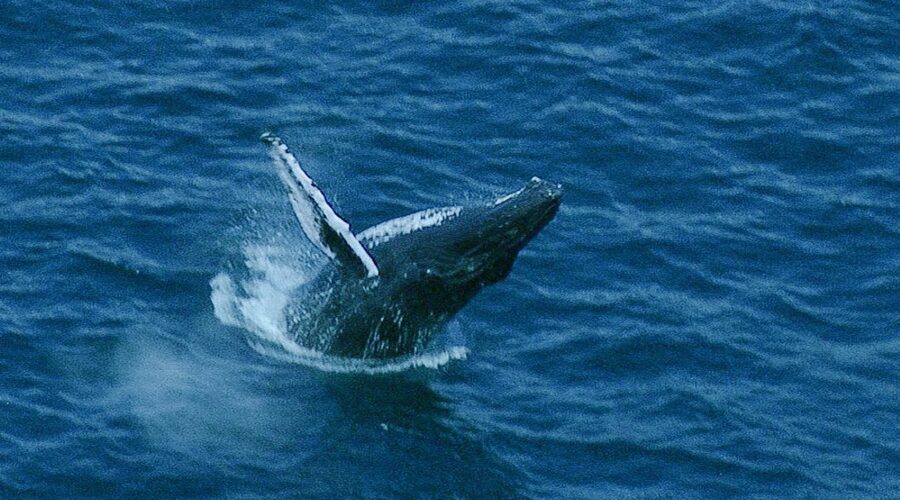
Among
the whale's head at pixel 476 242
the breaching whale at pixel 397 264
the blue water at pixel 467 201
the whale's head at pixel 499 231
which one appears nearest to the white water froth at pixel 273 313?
the blue water at pixel 467 201

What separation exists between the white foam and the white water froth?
1.78 m

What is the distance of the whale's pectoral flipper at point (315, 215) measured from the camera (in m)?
36.0

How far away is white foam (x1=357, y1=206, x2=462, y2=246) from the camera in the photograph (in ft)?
125

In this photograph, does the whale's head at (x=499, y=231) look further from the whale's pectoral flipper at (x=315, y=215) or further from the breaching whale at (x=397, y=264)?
the whale's pectoral flipper at (x=315, y=215)

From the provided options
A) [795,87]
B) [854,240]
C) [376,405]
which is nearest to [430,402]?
[376,405]

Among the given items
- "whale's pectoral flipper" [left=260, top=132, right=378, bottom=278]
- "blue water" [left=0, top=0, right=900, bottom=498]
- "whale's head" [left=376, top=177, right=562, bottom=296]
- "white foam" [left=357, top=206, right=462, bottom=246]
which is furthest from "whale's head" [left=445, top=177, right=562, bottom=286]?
"blue water" [left=0, top=0, right=900, bottom=498]

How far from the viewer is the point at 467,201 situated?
1684 inches

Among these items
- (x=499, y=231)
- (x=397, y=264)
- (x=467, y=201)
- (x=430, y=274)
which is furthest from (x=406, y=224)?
(x=467, y=201)

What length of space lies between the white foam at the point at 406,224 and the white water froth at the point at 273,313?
1782mm

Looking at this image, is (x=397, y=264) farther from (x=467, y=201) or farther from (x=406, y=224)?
(x=467, y=201)

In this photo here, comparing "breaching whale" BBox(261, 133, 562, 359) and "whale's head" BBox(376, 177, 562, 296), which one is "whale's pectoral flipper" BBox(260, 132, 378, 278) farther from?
"whale's head" BBox(376, 177, 562, 296)

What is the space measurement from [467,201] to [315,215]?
6.96 meters

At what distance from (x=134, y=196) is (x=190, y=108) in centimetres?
355

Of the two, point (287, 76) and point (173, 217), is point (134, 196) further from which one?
point (287, 76)
